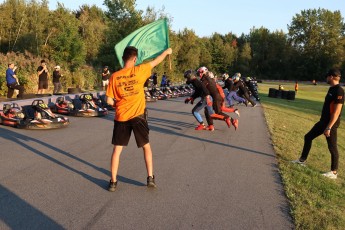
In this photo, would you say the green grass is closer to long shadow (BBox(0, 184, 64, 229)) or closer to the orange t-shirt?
the orange t-shirt

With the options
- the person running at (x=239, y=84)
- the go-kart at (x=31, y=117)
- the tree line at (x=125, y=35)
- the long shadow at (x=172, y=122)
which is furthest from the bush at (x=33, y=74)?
the person running at (x=239, y=84)

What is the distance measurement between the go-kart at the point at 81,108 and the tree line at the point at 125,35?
669 cm

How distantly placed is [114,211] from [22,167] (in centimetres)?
253

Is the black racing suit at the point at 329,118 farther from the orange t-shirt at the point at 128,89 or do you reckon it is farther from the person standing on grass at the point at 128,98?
the orange t-shirt at the point at 128,89

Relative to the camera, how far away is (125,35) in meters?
38.5

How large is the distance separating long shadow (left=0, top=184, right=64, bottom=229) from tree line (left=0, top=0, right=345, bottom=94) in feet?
49.9

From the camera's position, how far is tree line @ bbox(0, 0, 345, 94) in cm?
2881

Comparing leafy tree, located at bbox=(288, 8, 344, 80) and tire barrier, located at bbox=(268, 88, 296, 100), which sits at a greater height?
leafy tree, located at bbox=(288, 8, 344, 80)

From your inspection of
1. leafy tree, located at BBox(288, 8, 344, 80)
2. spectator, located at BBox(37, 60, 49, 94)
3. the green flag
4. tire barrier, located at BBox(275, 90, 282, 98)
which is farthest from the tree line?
tire barrier, located at BBox(275, 90, 282, 98)

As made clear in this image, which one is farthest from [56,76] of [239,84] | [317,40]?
[317,40]

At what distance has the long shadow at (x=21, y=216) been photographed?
3.87 metres

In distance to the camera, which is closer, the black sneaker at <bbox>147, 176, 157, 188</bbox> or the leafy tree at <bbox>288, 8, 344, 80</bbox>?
the black sneaker at <bbox>147, 176, 157, 188</bbox>

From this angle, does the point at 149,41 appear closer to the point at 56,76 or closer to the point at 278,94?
the point at 56,76

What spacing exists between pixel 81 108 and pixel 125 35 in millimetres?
26948
